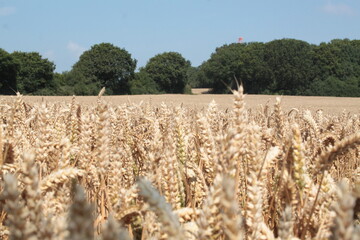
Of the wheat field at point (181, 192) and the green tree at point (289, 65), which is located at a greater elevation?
the green tree at point (289, 65)

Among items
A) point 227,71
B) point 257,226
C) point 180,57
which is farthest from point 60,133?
point 180,57

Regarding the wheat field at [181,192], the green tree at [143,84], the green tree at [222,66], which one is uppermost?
the green tree at [222,66]

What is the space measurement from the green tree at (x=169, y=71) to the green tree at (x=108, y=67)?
6.97 m

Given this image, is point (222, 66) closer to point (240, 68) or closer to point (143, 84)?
point (240, 68)

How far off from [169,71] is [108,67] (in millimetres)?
14748

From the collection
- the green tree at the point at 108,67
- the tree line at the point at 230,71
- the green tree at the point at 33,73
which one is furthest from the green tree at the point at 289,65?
the green tree at the point at 33,73

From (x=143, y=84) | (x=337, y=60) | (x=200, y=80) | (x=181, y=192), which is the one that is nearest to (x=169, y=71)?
(x=143, y=84)

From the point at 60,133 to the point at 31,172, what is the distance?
203cm

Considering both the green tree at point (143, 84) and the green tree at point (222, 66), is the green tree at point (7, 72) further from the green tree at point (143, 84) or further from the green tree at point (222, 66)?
Answer: the green tree at point (222, 66)

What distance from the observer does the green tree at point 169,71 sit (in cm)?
8525

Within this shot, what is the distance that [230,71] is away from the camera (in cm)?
8181

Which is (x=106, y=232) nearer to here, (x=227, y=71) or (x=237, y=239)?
(x=237, y=239)

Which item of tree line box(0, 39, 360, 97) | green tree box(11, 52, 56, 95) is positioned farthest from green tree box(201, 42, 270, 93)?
green tree box(11, 52, 56, 95)

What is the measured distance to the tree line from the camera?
66.6 metres
